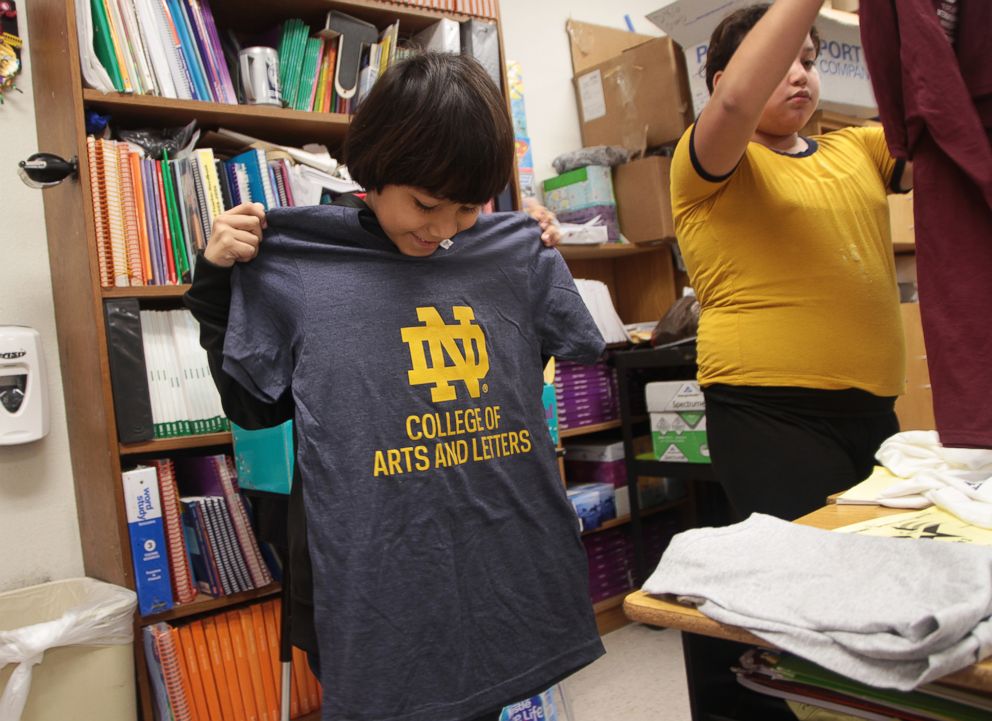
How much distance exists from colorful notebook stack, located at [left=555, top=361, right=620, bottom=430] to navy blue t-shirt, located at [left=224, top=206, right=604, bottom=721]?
1.58 m

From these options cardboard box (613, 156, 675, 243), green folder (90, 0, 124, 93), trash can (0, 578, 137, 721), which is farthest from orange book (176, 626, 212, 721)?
cardboard box (613, 156, 675, 243)

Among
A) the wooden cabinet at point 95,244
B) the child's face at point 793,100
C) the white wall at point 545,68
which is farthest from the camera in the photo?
the white wall at point 545,68

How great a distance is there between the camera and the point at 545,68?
125 inches

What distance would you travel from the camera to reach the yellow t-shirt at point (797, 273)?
1.27 metres

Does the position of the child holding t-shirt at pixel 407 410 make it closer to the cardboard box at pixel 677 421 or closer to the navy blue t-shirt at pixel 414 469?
the navy blue t-shirt at pixel 414 469

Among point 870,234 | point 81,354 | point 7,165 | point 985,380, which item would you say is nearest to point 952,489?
point 985,380

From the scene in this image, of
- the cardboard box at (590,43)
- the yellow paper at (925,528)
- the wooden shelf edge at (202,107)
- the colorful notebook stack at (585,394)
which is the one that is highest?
the cardboard box at (590,43)

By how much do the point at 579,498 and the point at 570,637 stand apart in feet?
5.17

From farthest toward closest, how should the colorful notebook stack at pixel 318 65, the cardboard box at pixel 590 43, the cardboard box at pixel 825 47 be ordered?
the cardboard box at pixel 590 43 → the cardboard box at pixel 825 47 → the colorful notebook stack at pixel 318 65

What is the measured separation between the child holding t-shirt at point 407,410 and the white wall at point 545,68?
211 centimetres

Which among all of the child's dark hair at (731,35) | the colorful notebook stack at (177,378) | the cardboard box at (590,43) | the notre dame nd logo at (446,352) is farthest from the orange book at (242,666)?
the cardboard box at (590,43)

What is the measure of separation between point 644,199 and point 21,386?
6.82 ft

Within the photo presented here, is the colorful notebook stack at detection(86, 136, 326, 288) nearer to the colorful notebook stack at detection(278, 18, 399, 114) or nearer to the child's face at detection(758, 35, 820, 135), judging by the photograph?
the colorful notebook stack at detection(278, 18, 399, 114)

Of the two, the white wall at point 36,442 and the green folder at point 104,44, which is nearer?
the green folder at point 104,44
